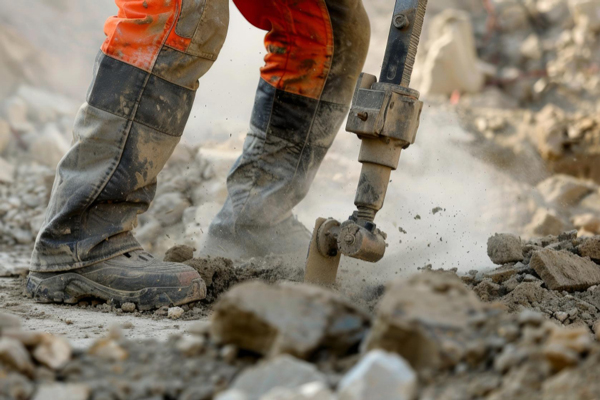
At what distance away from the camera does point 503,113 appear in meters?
5.72

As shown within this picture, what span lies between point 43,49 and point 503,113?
4.22 metres

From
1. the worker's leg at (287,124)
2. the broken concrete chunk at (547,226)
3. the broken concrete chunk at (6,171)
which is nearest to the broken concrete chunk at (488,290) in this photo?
the worker's leg at (287,124)

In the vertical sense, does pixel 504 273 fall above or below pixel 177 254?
above

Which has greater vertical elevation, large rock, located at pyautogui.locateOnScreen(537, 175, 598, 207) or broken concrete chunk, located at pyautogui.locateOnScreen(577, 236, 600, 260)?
large rock, located at pyautogui.locateOnScreen(537, 175, 598, 207)

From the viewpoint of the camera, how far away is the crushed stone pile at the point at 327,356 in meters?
0.93

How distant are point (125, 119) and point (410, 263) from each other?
1.36 metres

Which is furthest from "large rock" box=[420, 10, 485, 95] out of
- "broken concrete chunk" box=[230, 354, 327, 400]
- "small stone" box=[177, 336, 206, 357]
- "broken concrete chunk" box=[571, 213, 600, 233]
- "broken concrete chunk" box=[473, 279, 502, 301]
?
"broken concrete chunk" box=[230, 354, 327, 400]

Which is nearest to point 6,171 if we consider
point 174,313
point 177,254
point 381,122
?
point 177,254

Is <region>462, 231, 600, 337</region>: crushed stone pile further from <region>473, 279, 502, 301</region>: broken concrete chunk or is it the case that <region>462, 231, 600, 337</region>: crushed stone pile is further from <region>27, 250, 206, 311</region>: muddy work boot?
<region>27, 250, 206, 311</region>: muddy work boot

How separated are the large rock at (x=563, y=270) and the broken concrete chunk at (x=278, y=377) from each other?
1.53 meters

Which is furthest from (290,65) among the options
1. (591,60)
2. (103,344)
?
(591,60)

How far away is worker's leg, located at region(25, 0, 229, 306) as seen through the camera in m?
2.15

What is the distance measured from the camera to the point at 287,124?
295cm

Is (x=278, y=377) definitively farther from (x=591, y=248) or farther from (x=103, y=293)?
(x=591, y=248)
